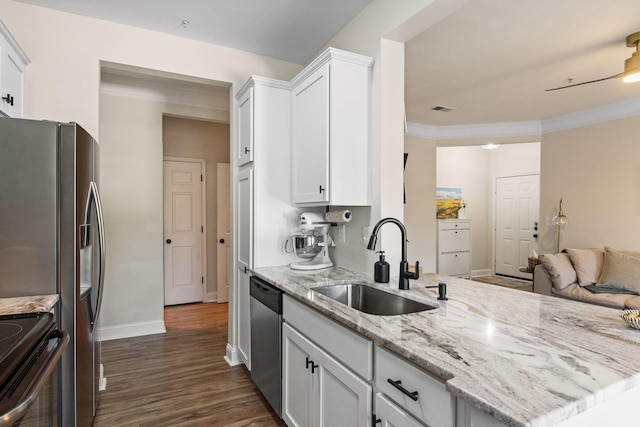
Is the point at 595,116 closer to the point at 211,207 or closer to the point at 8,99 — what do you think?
the point at 211,207

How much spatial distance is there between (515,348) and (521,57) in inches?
118

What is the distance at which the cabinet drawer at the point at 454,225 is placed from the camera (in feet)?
21.7

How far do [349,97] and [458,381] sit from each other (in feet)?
5.92

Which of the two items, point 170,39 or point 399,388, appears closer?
point 399,388

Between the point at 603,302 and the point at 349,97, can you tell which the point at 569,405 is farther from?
the point at 603,302

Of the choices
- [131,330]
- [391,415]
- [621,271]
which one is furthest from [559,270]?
[131,330]

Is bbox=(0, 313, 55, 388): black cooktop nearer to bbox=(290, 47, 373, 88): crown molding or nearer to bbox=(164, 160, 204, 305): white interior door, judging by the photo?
bbox=(290, 47, 373, 88): crown molding

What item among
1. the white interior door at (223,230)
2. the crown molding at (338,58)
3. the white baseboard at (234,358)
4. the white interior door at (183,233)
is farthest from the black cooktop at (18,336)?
the white interior door at (223,230)

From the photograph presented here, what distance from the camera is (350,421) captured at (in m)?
1.37

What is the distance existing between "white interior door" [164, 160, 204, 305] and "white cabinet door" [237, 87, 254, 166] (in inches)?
89.0

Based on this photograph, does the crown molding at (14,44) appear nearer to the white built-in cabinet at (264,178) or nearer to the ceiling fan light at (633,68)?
the white built-in cabinet at (264,178)

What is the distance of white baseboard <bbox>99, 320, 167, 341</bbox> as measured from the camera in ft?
11.9

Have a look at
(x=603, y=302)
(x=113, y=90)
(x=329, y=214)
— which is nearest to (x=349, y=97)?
(x=329, y=214)

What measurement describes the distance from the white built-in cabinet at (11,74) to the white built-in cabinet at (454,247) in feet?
20.2
